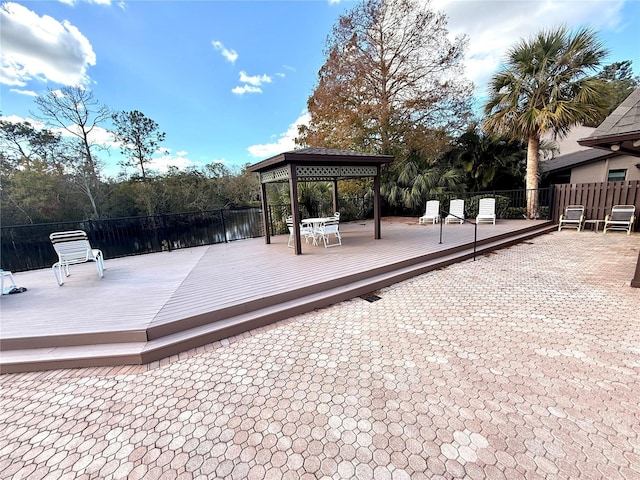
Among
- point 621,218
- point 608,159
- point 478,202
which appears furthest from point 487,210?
point 608,159

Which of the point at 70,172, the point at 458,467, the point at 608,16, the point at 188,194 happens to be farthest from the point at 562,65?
the point at 70,172

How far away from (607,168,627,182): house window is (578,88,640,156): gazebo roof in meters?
10.2

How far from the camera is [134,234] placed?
702cm

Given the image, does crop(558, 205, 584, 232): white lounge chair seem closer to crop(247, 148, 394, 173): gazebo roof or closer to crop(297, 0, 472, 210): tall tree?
crop(297, 0, 472, 210): tall tree

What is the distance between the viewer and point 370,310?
3.47 meters

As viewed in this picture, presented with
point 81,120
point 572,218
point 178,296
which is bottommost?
point 178,296

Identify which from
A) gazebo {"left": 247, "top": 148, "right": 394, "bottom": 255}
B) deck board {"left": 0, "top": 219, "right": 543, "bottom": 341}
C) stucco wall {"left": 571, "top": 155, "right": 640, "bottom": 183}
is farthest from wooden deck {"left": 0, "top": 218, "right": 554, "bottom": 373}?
stucco wall {"left": 571, "top": 155, "right": 640, "bottom": 183}

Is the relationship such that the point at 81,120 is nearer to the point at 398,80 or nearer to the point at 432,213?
the point at 398,80

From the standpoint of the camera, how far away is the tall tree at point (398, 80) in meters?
10.2

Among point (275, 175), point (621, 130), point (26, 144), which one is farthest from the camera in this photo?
point (26, 144)

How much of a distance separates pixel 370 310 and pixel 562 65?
10.1 m

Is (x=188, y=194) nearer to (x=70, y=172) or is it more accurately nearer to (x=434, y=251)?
(x=70, y=172)

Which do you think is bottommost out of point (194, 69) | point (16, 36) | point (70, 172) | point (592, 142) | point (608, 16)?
point (592, 142)

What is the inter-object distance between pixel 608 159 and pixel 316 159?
13.4m
